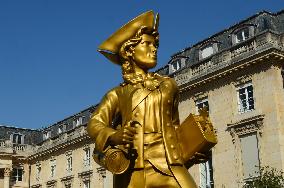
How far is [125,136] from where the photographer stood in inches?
181

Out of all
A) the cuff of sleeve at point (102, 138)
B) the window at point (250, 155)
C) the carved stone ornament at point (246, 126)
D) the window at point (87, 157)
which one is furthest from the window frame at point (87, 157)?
the cuff of sleeve at point (102, 138)

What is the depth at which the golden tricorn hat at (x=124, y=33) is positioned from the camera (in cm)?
573

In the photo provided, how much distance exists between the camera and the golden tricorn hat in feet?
18.8

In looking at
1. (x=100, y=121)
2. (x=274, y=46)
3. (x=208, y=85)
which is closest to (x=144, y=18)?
(x=100, y=121)

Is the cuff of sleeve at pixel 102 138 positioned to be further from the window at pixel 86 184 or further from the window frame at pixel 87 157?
the window at pixel 86 184

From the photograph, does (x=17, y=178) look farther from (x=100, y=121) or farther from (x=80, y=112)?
(x=100, y=121)

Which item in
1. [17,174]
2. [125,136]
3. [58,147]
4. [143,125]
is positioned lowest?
[125,136]

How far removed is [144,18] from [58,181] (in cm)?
4296

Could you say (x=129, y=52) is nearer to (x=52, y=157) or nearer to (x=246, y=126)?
(x=246, y=126)

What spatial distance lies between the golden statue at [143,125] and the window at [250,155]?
2140cm

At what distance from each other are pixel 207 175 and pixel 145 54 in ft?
81.1

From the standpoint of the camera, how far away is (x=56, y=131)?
2037 inches

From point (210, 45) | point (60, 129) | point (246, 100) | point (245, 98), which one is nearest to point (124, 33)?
point (246, 100)

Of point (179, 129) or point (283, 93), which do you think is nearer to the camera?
point (179, 129)
